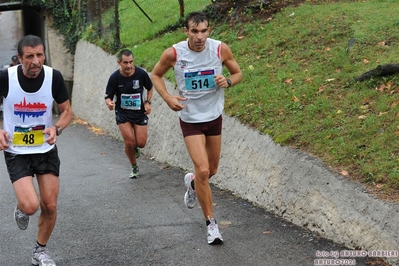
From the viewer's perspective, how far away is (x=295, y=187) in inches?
314

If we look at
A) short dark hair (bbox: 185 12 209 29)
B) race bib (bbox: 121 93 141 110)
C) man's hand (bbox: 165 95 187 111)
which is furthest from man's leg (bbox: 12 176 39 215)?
race bib (bbox: 121 93 141 110)

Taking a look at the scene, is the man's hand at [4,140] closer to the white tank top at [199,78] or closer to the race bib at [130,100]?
the white tank top at [199,78]

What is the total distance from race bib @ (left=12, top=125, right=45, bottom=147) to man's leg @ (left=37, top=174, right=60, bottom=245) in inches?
13.9

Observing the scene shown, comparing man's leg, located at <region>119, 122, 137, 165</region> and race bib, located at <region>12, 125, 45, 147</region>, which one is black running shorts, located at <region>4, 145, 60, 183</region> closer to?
race bib, located at <region>12, 125, 45, 147</region>

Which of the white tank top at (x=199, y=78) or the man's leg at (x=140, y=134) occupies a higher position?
the white tank top at (x=199, y=78)

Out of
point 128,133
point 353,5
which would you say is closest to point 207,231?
point 128,133

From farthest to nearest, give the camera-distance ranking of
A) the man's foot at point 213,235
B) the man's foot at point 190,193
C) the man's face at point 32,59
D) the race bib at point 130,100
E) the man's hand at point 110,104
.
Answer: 1. the race bib at point 130,100
2. the man's hand at point 110,104
3. the man's foot at point 190,193
4. the man's foot at point 213,235
5. the man's face at point 32,59

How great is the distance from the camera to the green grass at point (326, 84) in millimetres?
7727

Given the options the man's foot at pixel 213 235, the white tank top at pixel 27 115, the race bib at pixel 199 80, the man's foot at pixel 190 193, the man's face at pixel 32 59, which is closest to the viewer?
the man's face at pixel 32 59

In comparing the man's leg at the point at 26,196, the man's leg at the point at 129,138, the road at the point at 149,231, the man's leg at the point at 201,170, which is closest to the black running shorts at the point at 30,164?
the man's leg at the point at 26,196

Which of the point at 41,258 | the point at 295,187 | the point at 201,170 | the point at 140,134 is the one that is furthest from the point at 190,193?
the point at 140,134

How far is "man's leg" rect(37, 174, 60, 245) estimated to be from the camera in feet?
21.3

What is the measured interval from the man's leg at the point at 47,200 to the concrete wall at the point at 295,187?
2787mm

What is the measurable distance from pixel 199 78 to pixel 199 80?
21 mm
